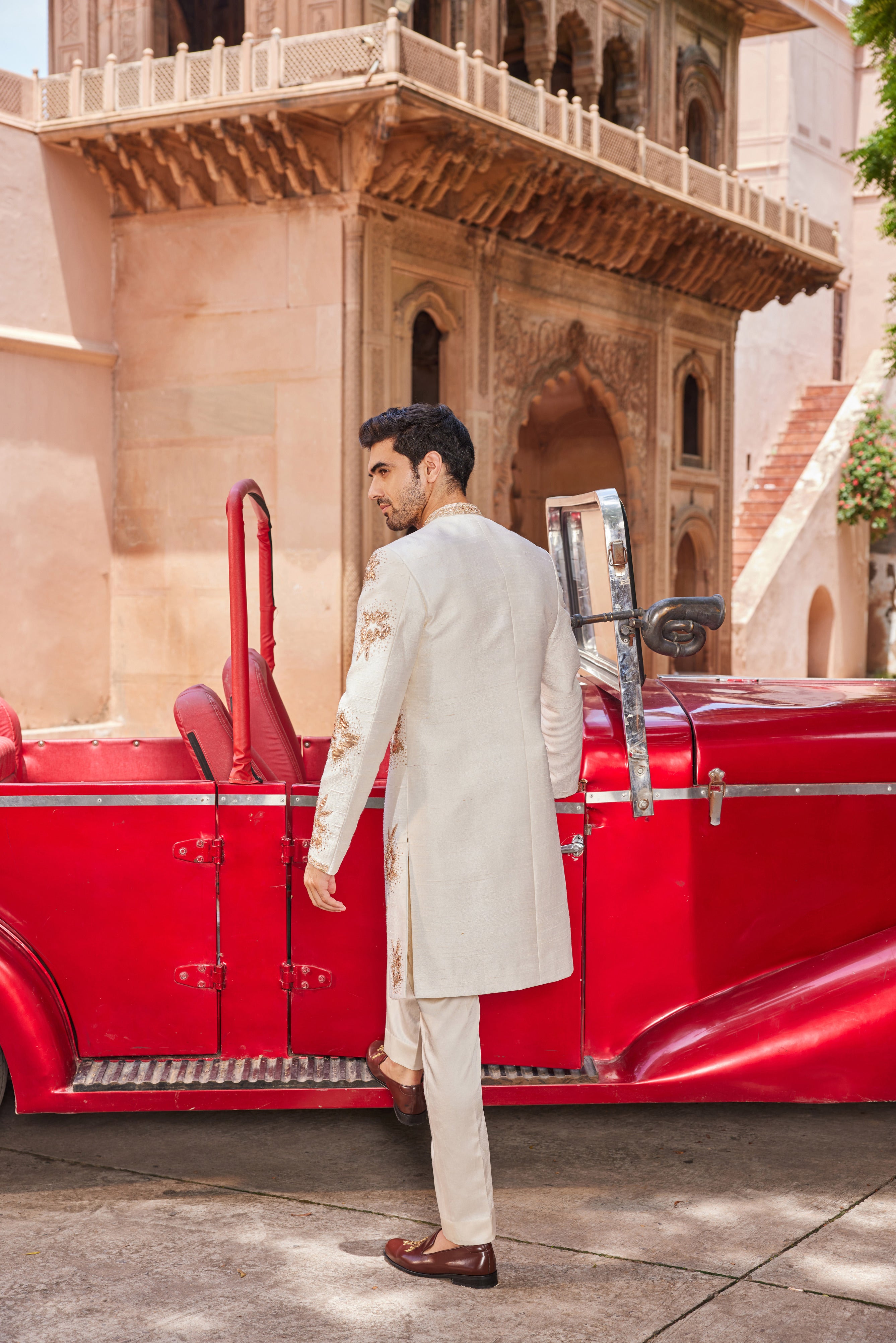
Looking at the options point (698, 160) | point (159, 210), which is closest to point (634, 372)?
point (698, 160)

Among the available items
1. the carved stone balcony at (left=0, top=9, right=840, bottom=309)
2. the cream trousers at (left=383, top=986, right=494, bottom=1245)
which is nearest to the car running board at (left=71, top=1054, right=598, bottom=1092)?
the cream trousers at (left=383, top=986, right=494, bottom=1245)

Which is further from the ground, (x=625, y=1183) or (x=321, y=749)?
(x=321, y=749)

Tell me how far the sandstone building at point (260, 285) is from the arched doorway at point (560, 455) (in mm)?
2894

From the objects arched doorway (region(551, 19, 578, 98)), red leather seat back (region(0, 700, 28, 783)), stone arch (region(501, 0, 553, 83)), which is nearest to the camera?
red leather seat back (region(0, 700, 28, 783))

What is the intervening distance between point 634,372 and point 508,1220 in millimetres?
14003

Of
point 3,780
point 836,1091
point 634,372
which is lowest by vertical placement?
point 836,1091

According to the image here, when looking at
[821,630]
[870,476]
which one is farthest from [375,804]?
[870,476]

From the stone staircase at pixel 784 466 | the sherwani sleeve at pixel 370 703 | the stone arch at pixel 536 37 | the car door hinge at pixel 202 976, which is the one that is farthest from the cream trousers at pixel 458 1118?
the stone staircase at pixel 784 466

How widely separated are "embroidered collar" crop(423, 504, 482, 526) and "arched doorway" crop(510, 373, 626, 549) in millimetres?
14531

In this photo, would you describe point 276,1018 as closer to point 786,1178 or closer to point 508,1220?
point 508,1220

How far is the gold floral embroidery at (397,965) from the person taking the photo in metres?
2.93

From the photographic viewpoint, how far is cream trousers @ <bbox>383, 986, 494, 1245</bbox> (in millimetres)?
2859

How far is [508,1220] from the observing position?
3238mm

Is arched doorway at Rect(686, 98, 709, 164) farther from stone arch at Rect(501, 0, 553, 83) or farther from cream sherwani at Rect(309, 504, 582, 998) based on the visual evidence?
cream sherwani at Rect(309, 504, 582, 998)
